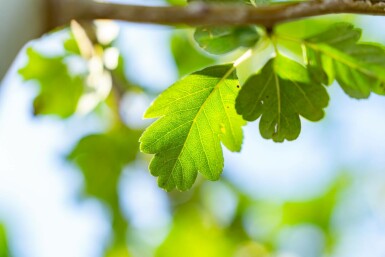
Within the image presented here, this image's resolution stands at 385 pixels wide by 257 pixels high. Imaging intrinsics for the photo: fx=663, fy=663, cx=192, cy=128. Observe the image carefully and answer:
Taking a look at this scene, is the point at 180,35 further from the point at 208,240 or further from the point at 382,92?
the point at 382,92

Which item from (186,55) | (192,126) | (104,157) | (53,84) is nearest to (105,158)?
(104,157)

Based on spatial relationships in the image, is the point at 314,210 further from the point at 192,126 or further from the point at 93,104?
the point at 192,126

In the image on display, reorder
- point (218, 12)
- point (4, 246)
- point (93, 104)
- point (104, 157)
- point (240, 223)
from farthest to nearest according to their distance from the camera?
point (240, 223) < point (4, 246) < point (104, 157) < point (93, 104) < point (218, 12)

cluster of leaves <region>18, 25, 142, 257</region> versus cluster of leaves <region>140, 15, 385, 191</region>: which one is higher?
cluster of leaves <region>140, 15, 385, 191</region>

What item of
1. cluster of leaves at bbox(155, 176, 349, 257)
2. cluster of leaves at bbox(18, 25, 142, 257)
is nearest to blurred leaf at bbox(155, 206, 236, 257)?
cluster of leaves at bbox(155, 176, 349, 257)

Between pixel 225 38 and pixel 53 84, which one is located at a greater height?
pixel 225 38

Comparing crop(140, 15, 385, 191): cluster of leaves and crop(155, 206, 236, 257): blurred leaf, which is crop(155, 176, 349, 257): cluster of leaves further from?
crop(140, 15, 385, 191): cluster of leaves

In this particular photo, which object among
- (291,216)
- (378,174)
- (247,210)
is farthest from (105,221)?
(378,174)
